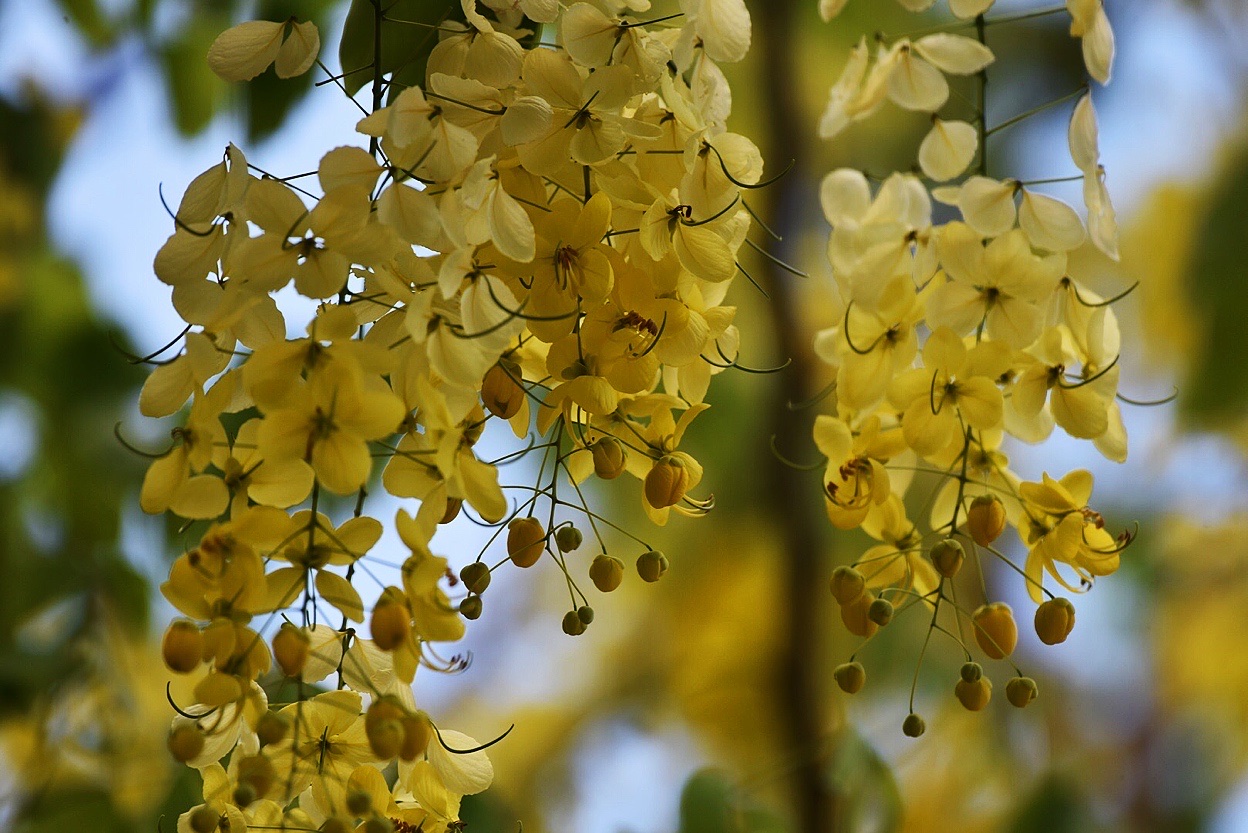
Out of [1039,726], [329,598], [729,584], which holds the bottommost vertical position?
[1039,726]

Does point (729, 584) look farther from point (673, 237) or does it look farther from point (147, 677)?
point (673, 237)

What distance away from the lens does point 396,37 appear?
0.43 m

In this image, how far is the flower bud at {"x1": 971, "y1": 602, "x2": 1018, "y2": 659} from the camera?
0.41m

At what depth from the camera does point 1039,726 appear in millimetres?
1679

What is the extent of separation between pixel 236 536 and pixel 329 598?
4 centimetres

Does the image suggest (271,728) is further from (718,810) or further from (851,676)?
(718,810)

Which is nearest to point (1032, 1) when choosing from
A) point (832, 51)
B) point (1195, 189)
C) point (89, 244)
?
point (832, 51)

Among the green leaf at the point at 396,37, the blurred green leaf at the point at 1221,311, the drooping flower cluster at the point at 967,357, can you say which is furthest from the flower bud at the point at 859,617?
the blurred green leaf at the point at 1221,311

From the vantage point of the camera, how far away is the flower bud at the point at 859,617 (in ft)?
1.36

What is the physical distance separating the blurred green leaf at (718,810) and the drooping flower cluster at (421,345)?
12.8 inches

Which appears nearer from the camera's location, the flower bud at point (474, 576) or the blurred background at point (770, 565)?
the flower bud at point (474, 576)

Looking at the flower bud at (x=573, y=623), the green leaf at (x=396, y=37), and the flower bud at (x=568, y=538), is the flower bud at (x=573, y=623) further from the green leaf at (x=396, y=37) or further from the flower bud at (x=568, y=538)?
the green leaf at (x=396, y=37)

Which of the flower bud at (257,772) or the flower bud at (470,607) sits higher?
the flower bud at (257,772)

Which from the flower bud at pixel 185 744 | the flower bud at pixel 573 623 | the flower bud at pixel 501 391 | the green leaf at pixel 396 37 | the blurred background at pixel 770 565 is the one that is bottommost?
the blurred background at pixel 770 565
